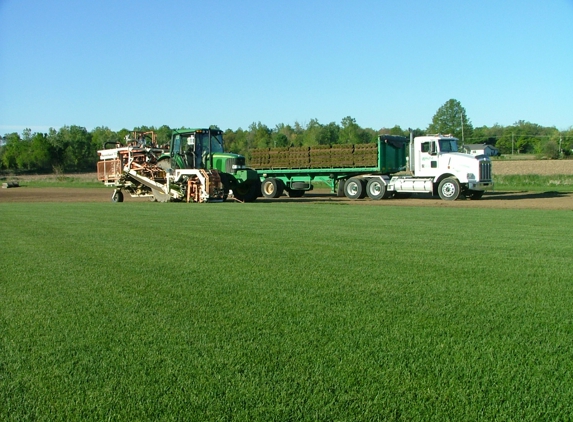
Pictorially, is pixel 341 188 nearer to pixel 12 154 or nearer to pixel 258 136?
pixel 258 136

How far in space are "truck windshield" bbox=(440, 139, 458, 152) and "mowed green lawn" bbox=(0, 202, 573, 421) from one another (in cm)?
1825

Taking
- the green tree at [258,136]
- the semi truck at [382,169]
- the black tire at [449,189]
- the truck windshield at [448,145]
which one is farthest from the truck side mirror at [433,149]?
the green tree at [258,136]

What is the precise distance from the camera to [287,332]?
5379mm

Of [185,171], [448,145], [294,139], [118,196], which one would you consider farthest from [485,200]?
[294,139]

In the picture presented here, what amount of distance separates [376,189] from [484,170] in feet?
16.0

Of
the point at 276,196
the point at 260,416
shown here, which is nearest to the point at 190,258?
the point at 260,416

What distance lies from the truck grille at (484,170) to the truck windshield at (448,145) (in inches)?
63.5

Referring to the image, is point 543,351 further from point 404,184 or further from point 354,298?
point 404,184

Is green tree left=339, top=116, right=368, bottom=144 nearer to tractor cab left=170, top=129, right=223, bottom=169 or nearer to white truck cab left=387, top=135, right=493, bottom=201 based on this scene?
white truck cab left=387, top=135, right=493, bottom=201

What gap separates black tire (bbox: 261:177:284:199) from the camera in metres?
31.5

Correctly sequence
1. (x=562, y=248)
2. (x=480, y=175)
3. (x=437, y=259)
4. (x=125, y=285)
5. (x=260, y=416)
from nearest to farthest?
(x=260, y=416), (x=125, y=285), (x=437, y=259), (x=562, y=248), (x=480, y=175)

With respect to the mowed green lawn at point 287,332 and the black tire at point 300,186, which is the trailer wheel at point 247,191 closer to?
the black tire at point 300,186

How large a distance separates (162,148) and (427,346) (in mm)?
25211

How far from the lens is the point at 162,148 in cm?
2895
